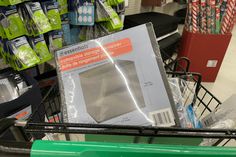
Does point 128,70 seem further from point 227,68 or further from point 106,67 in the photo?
point 227,68

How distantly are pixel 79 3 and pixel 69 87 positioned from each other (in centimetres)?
75

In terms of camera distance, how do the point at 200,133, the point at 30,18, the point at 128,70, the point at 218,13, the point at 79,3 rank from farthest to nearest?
the point at 218,13, the point at 79,3, the point at 30,18, the point at 128,70, the point at 200,133

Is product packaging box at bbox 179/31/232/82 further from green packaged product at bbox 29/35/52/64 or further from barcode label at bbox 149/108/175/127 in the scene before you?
barcode label at bbox 149/108/175/127

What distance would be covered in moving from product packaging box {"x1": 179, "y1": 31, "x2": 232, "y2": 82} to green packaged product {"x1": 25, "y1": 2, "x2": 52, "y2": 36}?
1.01 meters

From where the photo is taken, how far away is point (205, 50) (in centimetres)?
147

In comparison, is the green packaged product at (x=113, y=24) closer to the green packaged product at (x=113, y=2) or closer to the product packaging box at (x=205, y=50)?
the green packaged product at (x=113, y=2)

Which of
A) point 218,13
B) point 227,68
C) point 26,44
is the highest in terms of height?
point 218,13

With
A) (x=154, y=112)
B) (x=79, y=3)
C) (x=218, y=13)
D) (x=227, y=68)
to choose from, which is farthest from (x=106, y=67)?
(x=227, y=68)

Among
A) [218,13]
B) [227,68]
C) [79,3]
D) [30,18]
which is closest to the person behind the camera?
[30,18]

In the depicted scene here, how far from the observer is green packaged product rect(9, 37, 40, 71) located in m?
0.90

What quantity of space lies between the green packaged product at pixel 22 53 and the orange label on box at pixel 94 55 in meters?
0.53

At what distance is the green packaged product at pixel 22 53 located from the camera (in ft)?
2.97

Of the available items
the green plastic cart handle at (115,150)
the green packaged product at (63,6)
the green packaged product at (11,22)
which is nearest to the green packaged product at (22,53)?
the green packaged product at (11,22)

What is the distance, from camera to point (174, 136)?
14.9 inches
